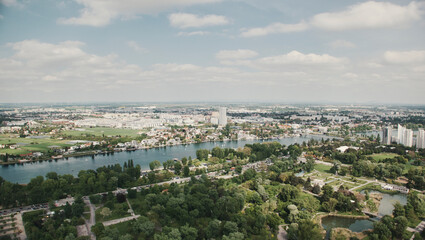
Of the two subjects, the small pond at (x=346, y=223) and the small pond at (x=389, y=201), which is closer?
the small pond at (x=346, y=223)

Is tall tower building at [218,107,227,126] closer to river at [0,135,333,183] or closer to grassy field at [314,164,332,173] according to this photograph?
river at [0,135,333,183]

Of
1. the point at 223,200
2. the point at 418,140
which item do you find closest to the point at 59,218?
the point at 223,200

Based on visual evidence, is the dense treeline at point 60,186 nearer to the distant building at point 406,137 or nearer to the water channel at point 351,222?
the water channel at point 351,222

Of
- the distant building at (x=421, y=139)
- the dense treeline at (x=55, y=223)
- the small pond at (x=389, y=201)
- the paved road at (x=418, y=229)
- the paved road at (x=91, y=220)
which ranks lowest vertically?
the small pond at (x=389, y=201)

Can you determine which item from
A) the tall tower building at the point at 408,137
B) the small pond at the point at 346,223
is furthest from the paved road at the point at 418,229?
the tall tower building at the point at 408,137

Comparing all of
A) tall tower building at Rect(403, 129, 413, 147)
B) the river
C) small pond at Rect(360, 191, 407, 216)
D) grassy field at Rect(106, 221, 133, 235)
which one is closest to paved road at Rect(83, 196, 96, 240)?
grassy field at Rect(106, 221, 133, 235)

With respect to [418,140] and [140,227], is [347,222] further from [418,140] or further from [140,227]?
[418,140]
